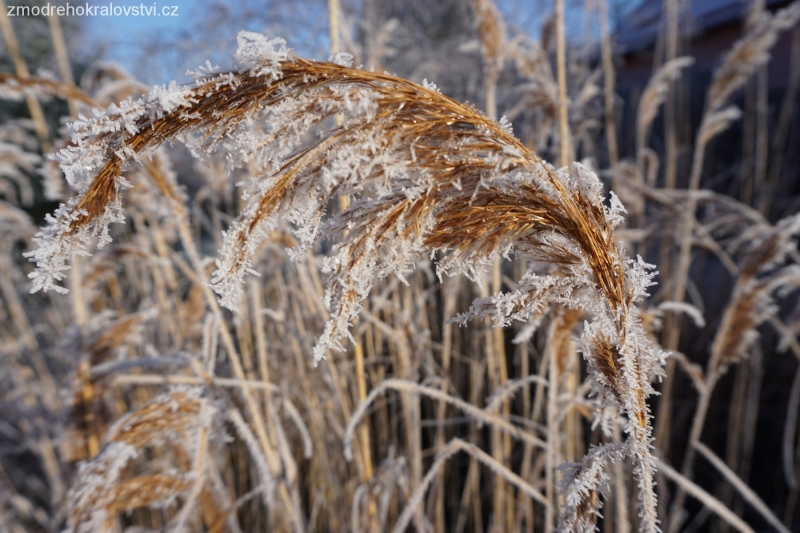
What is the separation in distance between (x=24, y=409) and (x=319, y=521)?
126cm

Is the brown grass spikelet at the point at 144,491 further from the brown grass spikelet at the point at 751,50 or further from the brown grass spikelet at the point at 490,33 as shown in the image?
the brown grass spikelet at the point at 751,50

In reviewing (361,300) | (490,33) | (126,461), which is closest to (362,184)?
(361,300)

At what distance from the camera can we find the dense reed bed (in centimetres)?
55

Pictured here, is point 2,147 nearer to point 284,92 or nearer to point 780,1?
point 284,92

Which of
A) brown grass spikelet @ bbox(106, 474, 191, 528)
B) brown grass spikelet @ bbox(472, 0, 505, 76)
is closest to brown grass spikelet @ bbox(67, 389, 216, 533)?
brown grass spikelet @ bbox(106, 474, 191, 528)

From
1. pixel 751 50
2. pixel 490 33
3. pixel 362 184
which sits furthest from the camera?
pixel 751 50

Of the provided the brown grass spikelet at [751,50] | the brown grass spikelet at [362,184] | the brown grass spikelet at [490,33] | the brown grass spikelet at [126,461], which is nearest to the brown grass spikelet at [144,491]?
the brown grass spikelet at [126,461]

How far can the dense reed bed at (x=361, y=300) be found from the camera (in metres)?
0.55

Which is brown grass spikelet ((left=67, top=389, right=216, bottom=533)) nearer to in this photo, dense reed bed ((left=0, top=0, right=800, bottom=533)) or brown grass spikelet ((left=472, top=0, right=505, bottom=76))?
dense reed bed ((left=0, top=0, right=800, bottom=533))

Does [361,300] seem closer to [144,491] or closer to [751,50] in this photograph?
[144,491]

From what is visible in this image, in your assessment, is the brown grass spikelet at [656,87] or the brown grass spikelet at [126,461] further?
the brown grass spikelet at [656,87]

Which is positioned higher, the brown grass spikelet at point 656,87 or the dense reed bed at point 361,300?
the brown grass spikelet at point 656,87

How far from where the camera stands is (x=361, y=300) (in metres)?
0.60

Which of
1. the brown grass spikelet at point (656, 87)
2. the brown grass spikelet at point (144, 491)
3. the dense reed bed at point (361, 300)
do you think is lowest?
the brown grass spikelet at point (144, 491)
